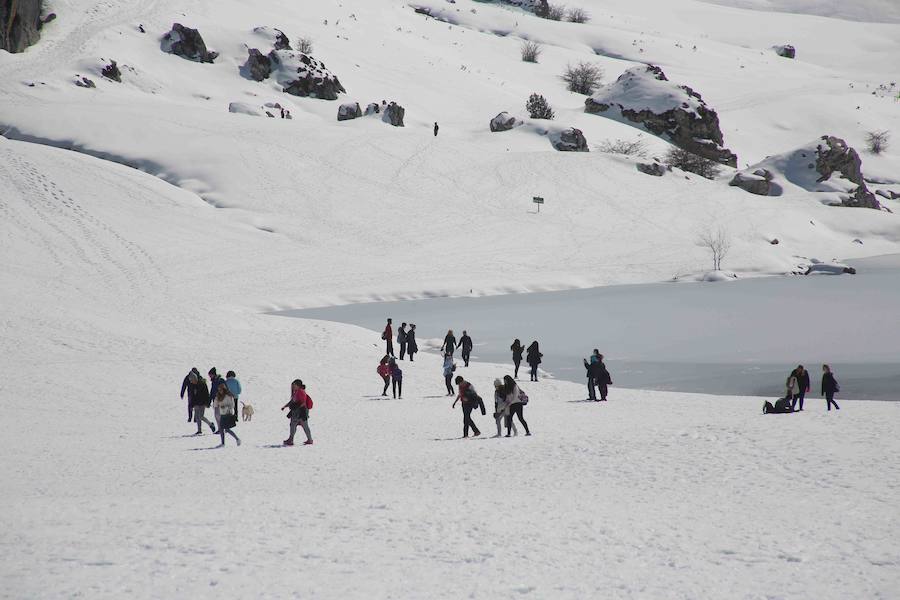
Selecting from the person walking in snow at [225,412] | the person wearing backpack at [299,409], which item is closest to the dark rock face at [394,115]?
the person walking in snow at [225,412]

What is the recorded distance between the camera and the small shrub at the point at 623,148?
71.0m

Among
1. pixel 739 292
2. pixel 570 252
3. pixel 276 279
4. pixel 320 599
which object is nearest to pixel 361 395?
pixel 320 599

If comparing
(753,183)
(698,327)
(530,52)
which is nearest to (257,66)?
(753,183)

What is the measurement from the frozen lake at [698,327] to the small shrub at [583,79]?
5617 centimetres

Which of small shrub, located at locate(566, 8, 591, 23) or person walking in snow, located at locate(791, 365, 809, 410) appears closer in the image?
person walking in snow, located at locate(791, 365, 809, 410)

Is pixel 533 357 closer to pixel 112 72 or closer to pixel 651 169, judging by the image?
pixel 651 169

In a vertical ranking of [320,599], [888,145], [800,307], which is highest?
[888,145]

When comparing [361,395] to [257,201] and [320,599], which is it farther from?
[257,201]

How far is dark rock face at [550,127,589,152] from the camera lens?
66.9m

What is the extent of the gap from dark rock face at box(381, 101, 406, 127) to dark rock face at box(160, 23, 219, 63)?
18496 millimetres

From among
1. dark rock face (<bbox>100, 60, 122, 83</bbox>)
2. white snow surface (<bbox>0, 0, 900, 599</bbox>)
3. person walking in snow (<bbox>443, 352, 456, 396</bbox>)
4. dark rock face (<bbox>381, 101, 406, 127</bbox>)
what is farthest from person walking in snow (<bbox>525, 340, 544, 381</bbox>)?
dark rock face (<bbox>100, 60, 122, 83</bbox>)

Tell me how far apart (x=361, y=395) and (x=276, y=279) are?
2073cm

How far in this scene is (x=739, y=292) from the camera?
135 ft

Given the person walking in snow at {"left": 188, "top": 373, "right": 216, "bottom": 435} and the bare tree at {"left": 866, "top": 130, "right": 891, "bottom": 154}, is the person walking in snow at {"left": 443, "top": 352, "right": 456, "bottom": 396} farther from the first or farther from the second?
the bare tree at {"left": 866, "top": 130, "right": 891, "bottom": 154}
